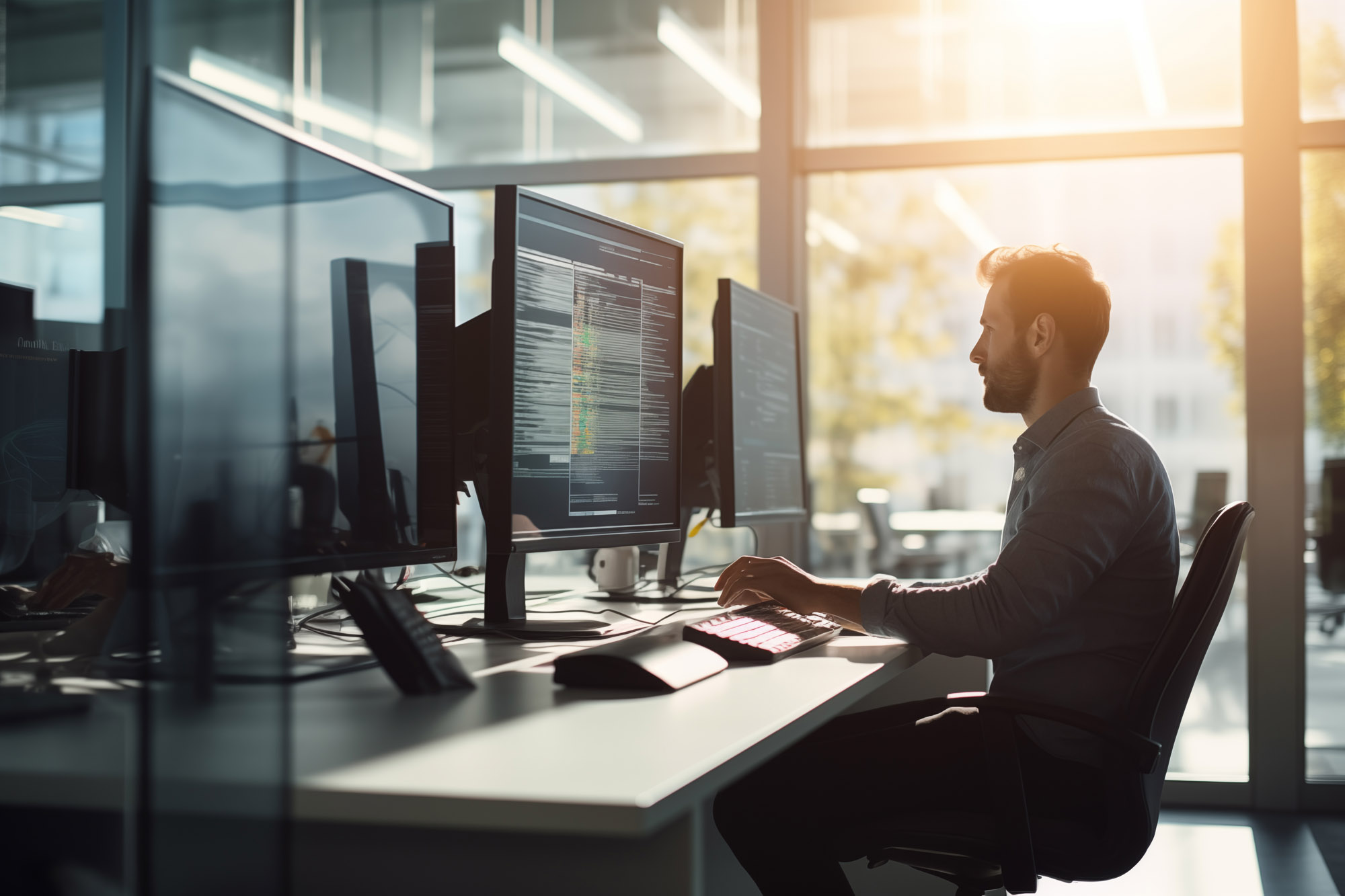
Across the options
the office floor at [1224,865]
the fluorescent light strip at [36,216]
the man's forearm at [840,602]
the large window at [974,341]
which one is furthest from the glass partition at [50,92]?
the large window at [974,341]

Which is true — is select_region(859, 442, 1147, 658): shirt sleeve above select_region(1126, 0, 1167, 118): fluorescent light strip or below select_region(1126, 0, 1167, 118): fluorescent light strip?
below

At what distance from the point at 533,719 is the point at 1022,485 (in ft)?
3.65

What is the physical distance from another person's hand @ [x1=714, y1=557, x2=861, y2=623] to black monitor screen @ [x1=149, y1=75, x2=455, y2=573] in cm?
54

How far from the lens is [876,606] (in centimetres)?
170

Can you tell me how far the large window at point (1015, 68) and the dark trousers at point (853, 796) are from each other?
112 inches

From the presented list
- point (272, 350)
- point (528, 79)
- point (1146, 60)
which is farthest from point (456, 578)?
point (1146, 60)

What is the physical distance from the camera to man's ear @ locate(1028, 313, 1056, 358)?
1.98 meters

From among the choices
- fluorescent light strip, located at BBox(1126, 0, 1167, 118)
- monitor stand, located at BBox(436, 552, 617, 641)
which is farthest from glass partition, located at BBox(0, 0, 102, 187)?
fluorescent light strip, located at BBox(1126, 0, 1167, 118)

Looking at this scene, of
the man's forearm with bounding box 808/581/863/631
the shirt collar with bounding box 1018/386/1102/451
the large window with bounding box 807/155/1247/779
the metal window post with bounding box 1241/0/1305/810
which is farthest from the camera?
the large window with bounding box 807/155/1247/779

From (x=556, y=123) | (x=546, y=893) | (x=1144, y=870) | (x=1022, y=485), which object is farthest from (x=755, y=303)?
(x=556, y=123)

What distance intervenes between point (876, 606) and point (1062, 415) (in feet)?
1.68

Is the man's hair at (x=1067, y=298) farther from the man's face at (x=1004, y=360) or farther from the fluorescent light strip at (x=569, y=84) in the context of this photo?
Result: the fluorescent light strip at (x=569, y=84)

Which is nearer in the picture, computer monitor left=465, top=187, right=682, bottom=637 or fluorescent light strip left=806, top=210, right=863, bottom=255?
computer monitor left=465, top=187, right=682, bottom=637

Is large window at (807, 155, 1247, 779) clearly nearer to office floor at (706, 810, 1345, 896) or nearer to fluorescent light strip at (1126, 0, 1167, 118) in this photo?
fluorescent light strip at (1126, 0, 1167, 118)
